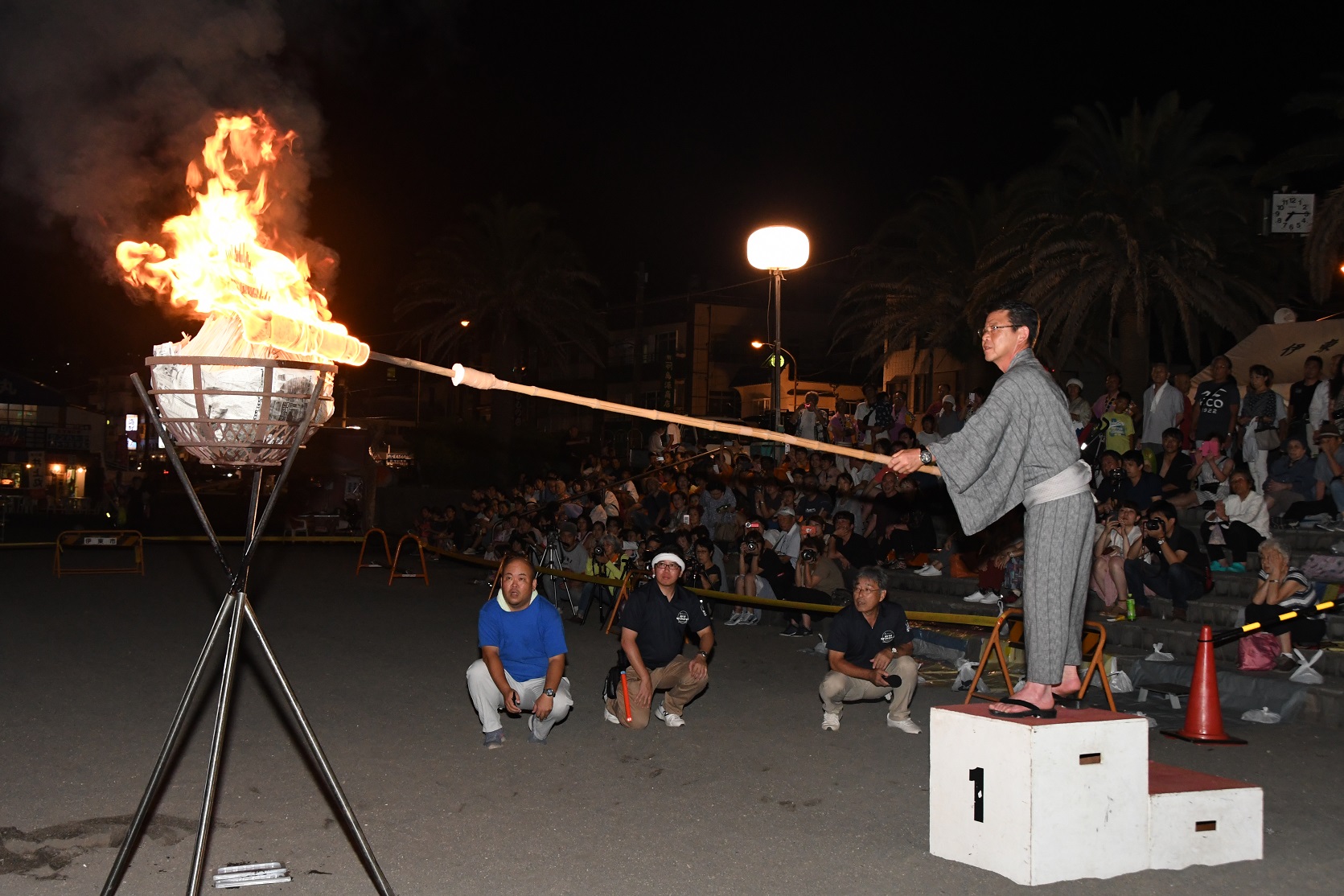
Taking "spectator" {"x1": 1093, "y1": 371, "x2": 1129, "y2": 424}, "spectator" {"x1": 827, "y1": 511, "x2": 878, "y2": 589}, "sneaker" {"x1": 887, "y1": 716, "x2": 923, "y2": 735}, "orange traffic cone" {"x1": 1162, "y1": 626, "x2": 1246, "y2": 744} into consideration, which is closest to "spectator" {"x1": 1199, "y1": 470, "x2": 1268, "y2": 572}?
"spectator" {"x1": 1093, "y1": 371, "x2": 1129, "y2": 424}

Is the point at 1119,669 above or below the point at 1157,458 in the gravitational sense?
below

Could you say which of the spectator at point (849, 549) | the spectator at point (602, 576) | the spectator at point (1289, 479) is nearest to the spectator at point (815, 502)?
the spectator at point (849, 549)

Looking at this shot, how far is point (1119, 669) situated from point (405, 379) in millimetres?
53028

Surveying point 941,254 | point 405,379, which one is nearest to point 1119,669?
point 941,254

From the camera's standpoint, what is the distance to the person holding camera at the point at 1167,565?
412 inches

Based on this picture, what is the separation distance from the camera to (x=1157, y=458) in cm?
1358

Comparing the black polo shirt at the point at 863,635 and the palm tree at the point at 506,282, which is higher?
the palm tree at the point at 506,282

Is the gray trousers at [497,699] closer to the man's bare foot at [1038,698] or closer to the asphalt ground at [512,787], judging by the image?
the asphalt ground at [512,787]

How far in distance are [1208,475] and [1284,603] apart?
12.7ft

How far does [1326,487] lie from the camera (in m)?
11.7

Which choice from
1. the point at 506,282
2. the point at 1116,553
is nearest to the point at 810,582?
the point at 1116,553

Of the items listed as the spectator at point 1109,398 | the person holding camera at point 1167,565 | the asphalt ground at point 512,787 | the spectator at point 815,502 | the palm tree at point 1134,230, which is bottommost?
the asphalt ground at point 512,787

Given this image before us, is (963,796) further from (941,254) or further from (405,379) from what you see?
(405,379)

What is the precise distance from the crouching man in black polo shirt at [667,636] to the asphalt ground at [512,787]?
0.90 ft
